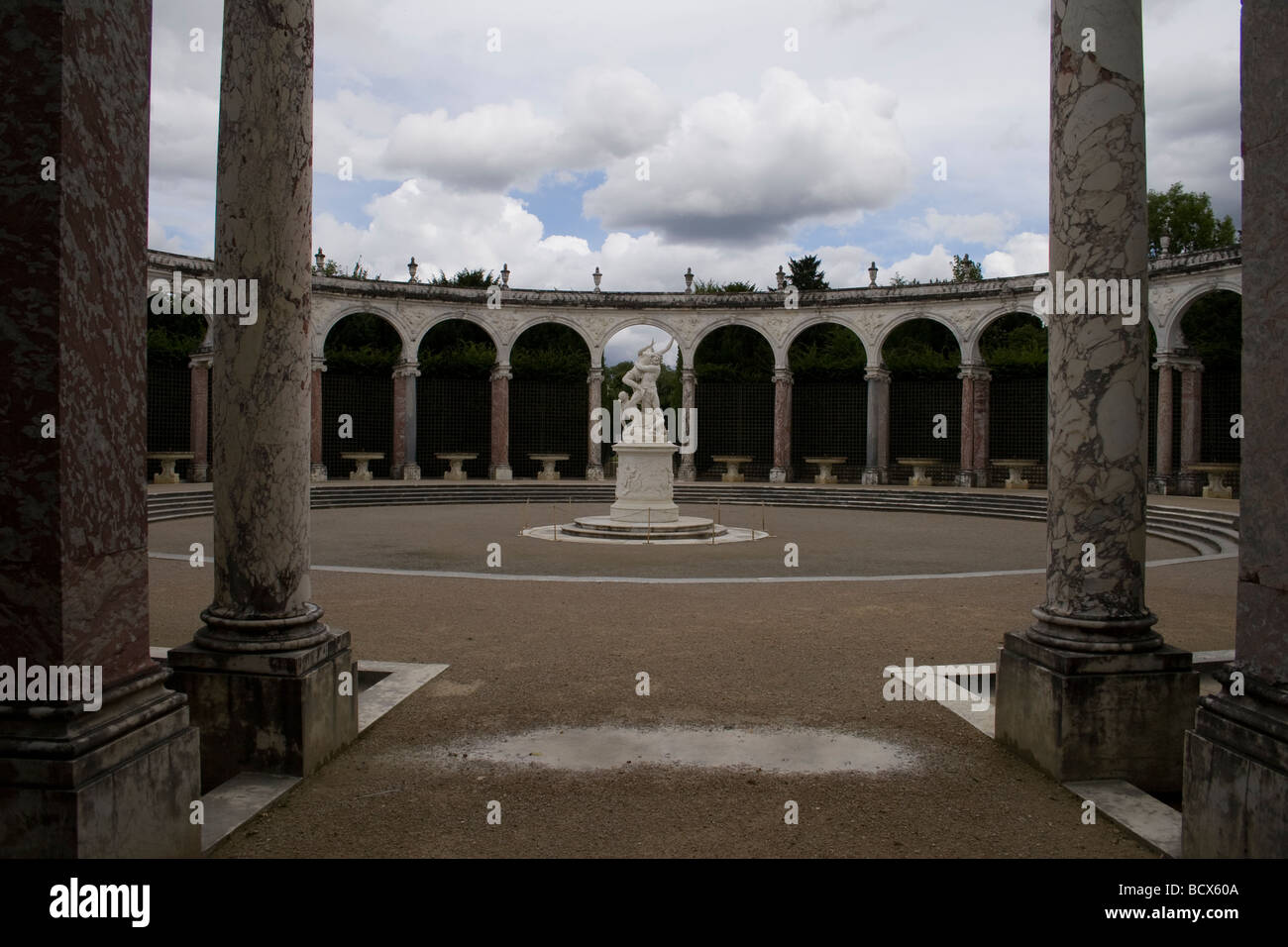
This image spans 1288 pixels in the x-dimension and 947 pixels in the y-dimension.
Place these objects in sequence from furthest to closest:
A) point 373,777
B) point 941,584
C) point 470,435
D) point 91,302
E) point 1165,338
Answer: point 470,435 < point 1165,338 < point 941,584 < point 373,777 < point 91,302

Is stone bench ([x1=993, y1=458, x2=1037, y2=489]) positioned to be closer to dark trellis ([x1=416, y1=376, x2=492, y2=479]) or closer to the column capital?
the column capital

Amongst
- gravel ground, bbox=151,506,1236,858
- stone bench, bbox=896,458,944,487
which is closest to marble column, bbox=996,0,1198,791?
gravel ground, bbox=151,506,1236,858

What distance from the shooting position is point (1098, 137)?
5305 millimetres

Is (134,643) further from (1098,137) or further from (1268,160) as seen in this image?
(1098,137)

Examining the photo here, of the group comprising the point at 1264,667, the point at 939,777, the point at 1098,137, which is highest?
the point at 1098,137

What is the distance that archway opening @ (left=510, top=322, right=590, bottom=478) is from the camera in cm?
4078

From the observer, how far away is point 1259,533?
375 centimetres

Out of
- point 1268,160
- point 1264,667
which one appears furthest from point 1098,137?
point 1264,667

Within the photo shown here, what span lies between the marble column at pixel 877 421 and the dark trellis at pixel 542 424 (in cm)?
1255

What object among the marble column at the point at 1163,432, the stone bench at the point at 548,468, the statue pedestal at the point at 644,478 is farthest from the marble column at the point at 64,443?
the stone bench at the point at 548,468

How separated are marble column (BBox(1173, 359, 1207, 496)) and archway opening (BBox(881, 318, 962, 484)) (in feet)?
29.2

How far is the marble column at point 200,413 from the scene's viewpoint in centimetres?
3127

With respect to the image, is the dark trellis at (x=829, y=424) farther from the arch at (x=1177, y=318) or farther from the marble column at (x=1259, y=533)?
the marble column at (x=1259, y=533)
